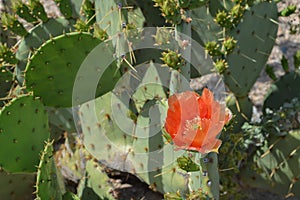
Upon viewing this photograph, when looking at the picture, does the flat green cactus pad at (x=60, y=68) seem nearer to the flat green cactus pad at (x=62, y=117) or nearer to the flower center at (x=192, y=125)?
the flat green cactus pad at (x=62, y=117)

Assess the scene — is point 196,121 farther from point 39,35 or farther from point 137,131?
point 39,35

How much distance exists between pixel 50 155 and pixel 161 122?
44 cm

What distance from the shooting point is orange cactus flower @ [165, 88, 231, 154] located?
163 cm

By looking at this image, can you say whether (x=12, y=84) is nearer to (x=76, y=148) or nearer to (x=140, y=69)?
(x=76, y=148)

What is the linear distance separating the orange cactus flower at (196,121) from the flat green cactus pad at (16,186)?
1026 mm

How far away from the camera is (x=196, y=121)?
169 cm

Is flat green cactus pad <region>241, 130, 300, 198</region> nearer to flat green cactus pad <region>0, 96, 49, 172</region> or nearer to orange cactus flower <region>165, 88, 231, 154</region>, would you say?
orange cactus flower <region>165, 88, 231, 154</region>

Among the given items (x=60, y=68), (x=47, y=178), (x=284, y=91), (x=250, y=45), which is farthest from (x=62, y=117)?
(x=284, y=91)

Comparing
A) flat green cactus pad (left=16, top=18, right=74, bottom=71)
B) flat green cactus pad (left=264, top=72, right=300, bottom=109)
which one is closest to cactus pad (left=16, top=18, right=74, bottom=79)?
flat green cactus pad (left=16, top=18, right=74, bottom=71)

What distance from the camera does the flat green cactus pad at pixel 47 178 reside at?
195cm

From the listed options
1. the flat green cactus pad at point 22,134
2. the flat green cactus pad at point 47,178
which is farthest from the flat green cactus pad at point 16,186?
the flat green cactus pad at point 47,178

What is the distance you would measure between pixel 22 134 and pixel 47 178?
22 cm

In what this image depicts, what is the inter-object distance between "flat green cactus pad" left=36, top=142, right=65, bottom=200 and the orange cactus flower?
0.49 meters

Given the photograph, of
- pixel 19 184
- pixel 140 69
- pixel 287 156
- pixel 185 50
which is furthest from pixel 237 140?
pixel 19 184
